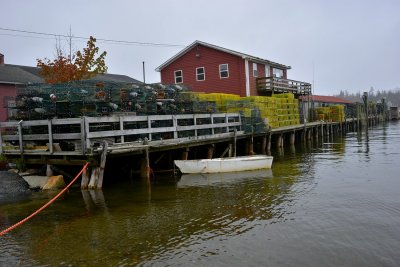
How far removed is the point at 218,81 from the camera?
100 feet

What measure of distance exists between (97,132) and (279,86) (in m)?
22.9

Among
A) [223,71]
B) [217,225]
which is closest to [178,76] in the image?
[223,71]

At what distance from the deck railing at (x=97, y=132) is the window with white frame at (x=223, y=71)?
1225 centimetres

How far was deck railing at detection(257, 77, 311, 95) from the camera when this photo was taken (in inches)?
1217

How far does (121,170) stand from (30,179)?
3615 millimetres

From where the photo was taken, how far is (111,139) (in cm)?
1316

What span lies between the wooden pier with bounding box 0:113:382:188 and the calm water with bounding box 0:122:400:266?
114cm

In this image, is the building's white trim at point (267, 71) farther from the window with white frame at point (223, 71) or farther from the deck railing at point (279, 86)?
the window with white frame at point (223, 71)

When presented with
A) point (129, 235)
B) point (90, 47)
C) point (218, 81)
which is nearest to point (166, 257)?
point (129, 235)

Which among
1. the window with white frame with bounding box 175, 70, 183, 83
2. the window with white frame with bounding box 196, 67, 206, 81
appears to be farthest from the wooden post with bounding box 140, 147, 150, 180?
the window with white frame with bounding box 175, 70, 183, 83

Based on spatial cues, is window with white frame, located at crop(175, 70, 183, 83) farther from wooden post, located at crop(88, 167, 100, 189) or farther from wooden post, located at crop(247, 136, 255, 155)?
wooden post, located at crop(88, 167, 100, 189)

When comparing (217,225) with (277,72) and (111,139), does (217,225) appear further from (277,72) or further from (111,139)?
(277,72)

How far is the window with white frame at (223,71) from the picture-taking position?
30.2 metres

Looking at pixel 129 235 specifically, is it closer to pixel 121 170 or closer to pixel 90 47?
pixel 121 170
